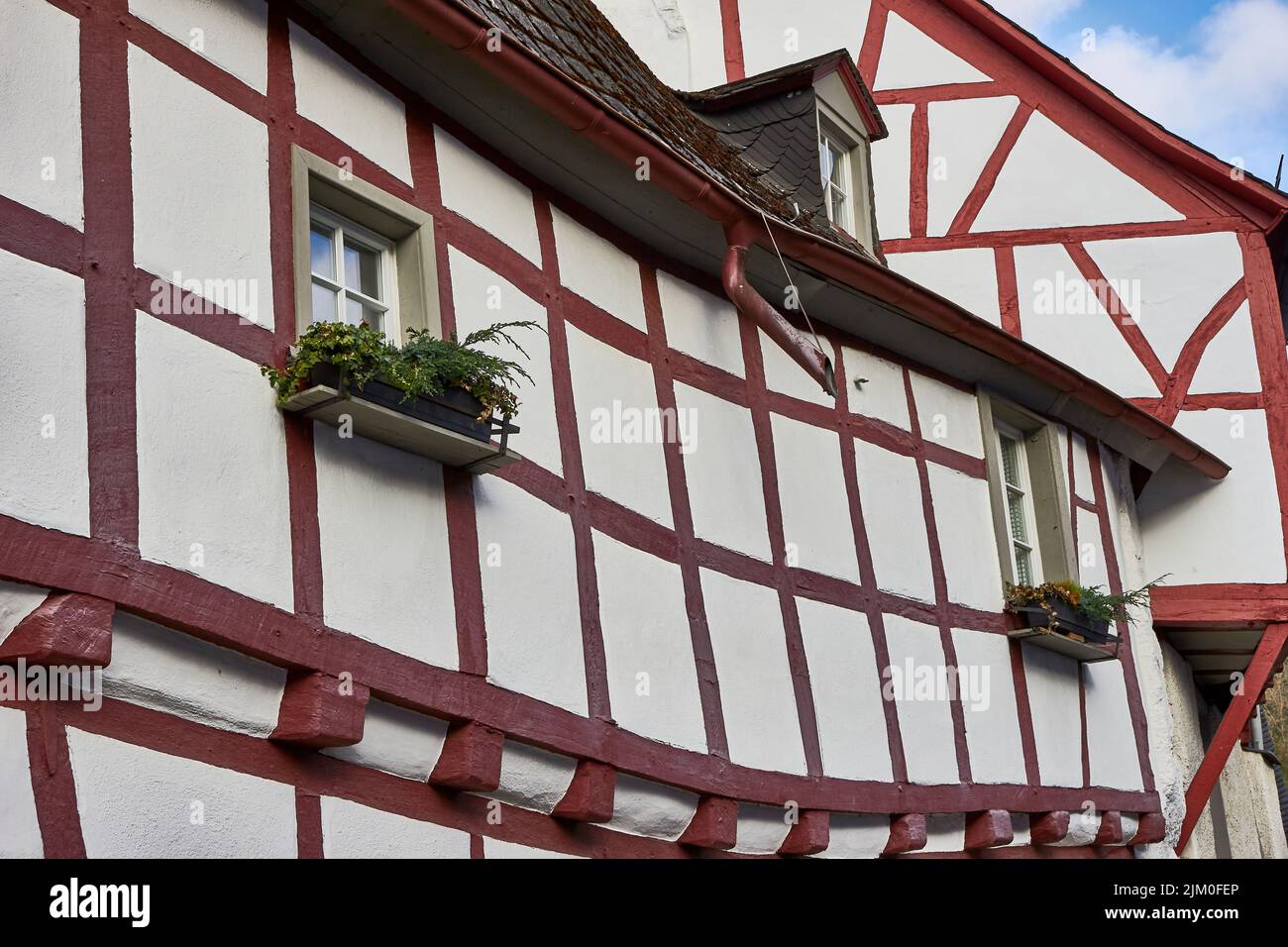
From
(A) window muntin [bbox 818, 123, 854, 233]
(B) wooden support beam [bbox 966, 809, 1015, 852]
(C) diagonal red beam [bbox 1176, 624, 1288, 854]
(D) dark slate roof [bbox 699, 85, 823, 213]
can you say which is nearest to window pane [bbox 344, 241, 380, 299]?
(D) dark slate roof [bbox 699, 85, 823, 213]

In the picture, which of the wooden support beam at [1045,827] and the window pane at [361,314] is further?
the wooden support beam at [1045,827]

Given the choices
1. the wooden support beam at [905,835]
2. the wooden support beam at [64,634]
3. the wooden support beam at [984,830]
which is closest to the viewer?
the wooden support beam at [64,634]

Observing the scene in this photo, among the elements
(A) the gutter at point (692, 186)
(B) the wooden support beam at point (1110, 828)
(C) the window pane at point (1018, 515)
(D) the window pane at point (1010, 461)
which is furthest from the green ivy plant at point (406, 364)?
(B) the wooden support beam at point (1110, 828)

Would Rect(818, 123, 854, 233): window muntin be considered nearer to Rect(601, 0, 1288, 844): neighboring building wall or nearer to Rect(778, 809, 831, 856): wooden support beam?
Rect(601, 0, 1288, 844): neighboring building wall

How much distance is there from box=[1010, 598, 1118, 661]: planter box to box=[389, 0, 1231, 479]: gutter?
4.98 feet

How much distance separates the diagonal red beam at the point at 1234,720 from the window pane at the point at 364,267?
25.7 feet

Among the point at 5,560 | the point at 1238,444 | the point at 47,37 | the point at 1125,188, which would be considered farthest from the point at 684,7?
the point at 5,560

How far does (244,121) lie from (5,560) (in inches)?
75.0

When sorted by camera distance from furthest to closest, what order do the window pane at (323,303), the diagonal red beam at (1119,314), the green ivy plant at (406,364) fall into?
the diagonal red beam at (1119,314) < the window pane at (323,303) < the green ivy plant at (406,364)

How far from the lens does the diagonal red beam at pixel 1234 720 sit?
39.1 ft

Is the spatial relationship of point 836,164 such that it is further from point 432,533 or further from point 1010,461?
point 432,533

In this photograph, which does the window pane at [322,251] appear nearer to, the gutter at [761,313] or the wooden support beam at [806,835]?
the gutter at [761,313]

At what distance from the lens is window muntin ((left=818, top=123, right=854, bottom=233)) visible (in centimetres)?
1092

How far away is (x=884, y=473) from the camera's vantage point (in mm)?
9367
